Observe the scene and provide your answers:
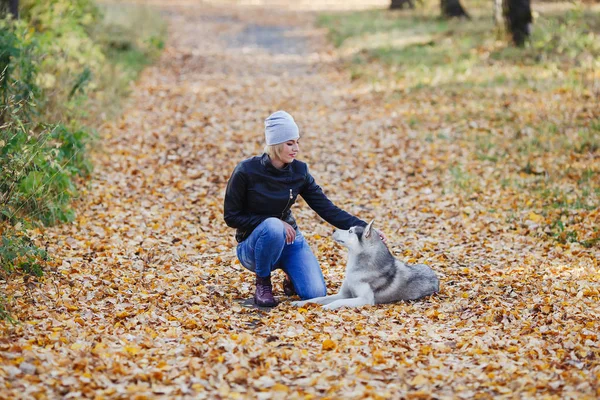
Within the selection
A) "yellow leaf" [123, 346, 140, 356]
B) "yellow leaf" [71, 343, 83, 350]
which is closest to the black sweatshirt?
"yellow leaf" [123, 346, 140, 356]

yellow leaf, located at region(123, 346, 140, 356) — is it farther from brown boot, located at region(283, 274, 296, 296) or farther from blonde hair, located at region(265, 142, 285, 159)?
blonde hair, located at region(265, 142, 285, 159)

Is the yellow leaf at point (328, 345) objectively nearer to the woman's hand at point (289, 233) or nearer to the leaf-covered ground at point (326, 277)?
the leaf-covered ground at point (326, 277)

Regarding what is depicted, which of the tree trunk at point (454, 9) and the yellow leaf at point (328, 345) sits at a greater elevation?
the tree trunk at point (454, 9)

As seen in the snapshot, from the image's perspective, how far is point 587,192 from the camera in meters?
9.41

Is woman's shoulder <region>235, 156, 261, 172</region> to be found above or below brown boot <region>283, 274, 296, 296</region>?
above

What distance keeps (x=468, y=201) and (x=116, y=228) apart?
4925 millimetres

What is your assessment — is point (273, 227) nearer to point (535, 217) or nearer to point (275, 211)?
point (275, 211)

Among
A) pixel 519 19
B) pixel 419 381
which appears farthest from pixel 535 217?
pixel 519 19

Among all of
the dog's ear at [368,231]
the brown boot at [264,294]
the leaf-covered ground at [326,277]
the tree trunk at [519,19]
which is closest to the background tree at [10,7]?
the leaf-covered ground at [326,277]

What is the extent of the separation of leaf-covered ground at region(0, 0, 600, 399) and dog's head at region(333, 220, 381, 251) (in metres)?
0.62

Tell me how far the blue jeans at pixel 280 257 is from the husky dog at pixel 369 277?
18 centimetres

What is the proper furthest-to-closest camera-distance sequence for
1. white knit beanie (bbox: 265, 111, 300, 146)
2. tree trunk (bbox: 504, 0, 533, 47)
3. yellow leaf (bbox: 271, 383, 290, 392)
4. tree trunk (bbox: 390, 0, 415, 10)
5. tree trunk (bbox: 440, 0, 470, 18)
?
tree trunk (bbox: 390, 0, 415, 10)
tree trunk (bbox: 440, 0, 470, 18)
tree trunk (bbox: 504, 0, 533, 47)
white knit beanie (bbox: 265, 111, 300, 146)
yellow leaf (bbox: 271, 383, 290, 392)

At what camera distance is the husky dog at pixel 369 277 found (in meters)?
6.32

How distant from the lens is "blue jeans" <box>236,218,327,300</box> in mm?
6262
